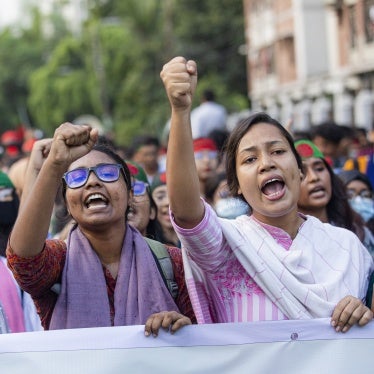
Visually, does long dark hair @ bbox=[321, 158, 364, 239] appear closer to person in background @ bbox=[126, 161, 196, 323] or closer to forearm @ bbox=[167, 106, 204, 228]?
person in background @ bbox=[126, 161, 196, 323]

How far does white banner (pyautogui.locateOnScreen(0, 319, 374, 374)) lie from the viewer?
411 cm

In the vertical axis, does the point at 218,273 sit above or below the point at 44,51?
below

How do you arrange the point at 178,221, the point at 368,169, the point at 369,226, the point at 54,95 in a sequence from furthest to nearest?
the point at 54,95 → the point at 368,169 → the point at 369,226 → the point at 178,221

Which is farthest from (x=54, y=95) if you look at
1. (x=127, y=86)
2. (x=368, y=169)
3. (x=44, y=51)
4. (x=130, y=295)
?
(x=130, y=295)

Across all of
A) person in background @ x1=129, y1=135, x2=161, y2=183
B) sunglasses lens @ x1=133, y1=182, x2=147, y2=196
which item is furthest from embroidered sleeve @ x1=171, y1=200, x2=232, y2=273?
person in background @ x1=129, y1=135, x2=161, y2=183

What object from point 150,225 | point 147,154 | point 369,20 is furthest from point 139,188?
point 369,20

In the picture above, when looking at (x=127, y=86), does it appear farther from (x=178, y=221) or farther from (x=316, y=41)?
(x=178, y=221)

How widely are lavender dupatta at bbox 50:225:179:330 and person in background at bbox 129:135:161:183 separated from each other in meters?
6.57

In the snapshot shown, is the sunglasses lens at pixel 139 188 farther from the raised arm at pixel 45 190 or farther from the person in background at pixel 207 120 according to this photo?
the person in background at pixel 207 120

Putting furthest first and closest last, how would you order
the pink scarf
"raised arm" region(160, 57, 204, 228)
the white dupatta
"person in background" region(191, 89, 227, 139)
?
"person in background" region(191, 89, 227, 139)
the pink scarf
the white dupatta
"raised arm" region(160, 57, 204, 228)

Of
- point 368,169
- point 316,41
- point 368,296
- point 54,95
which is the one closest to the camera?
point 368,296

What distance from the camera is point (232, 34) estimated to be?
2032 inches

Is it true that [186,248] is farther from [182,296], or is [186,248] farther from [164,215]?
[164,215]

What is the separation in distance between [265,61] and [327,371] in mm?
46043
